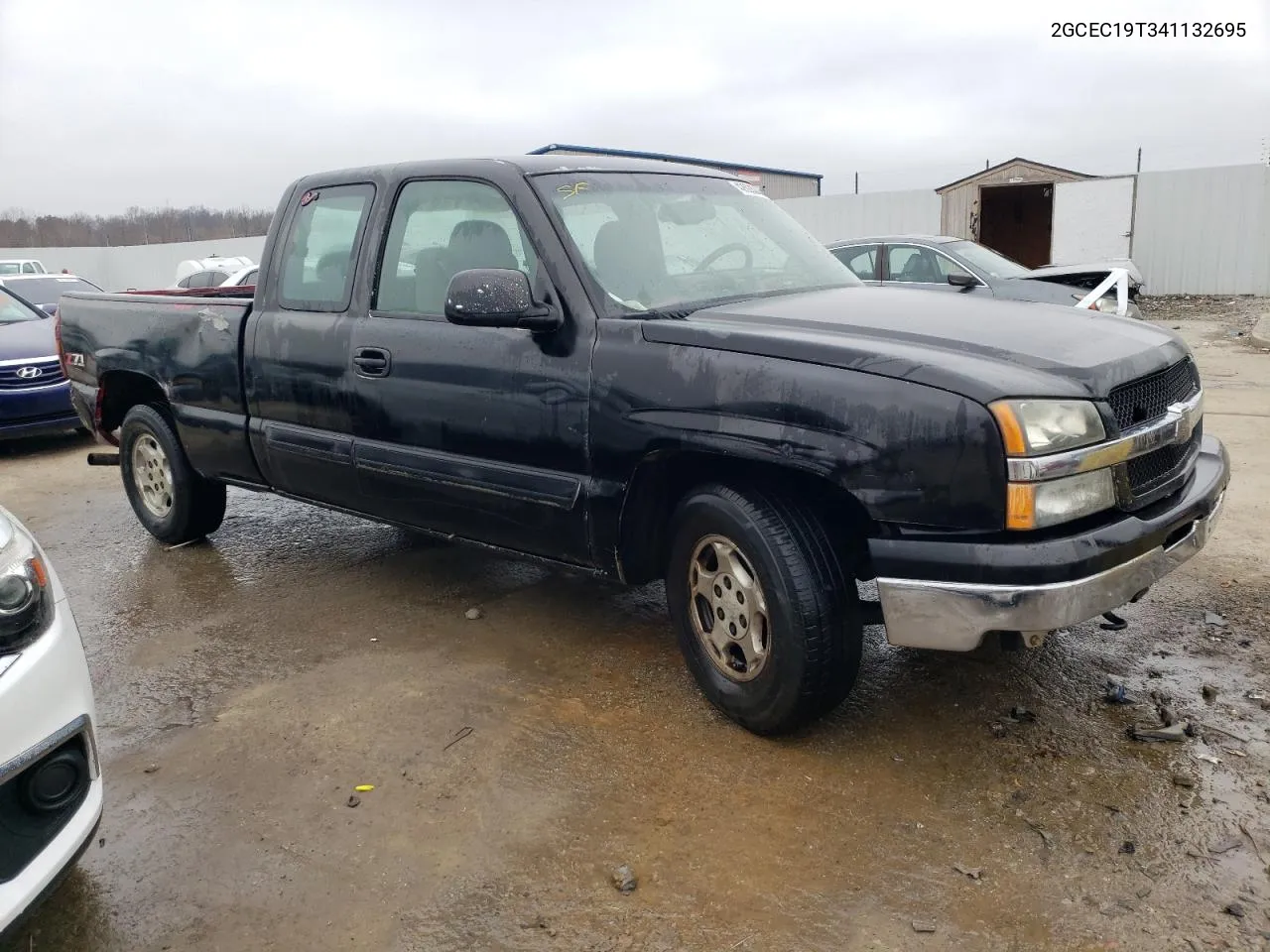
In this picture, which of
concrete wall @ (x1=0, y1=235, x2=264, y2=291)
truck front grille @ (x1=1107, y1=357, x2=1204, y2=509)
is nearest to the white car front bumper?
truck front grille @ (x1=1107, y1=357, x2=1204, y2=509)

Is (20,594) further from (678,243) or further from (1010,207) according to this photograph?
(1010,207)

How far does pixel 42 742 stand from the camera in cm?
221

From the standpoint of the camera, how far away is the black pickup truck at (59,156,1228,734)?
2.73m

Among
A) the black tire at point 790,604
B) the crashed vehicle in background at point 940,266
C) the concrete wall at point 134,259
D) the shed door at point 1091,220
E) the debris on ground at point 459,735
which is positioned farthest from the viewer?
the concrete wall at point 134,259

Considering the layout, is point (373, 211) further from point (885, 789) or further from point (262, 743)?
point (885, 789)

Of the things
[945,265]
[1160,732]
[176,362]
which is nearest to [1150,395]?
[1160,732]

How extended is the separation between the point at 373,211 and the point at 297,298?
1.91 feet

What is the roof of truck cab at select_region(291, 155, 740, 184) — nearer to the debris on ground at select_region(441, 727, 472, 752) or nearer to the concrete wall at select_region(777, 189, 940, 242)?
the debris on ground at select_region(441, 727, 472, 752)

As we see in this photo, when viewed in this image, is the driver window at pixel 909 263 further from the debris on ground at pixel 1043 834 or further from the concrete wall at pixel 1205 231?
the concrete wall at pixel 1205 231

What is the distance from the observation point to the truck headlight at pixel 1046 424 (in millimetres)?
2631

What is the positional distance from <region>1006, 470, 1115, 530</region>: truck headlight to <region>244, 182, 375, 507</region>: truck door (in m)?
2.74

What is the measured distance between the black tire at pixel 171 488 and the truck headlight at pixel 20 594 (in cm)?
318

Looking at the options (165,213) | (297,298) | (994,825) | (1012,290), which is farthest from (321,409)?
(165,213)

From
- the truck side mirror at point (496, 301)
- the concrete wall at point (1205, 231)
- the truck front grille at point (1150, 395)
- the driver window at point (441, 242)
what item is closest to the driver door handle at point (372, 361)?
the driver window at point (441, 242)
